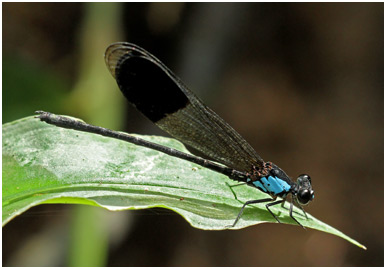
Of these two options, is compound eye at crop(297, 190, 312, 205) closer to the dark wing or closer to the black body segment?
the black body segment

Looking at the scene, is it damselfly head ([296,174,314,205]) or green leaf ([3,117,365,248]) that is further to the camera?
damselfly head ([296,174,314,205])

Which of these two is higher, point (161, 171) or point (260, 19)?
point (260, 19)

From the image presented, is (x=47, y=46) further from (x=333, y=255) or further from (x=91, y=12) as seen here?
(x=333, y=255)

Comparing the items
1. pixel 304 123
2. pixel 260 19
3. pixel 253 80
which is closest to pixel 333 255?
pixel 304 123

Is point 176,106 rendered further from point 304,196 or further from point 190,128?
point 304,196

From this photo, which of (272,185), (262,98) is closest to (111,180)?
(272,185)

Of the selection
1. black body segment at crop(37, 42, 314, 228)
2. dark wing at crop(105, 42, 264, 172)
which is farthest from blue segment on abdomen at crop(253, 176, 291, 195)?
dark wing at crop(105, 42, 264, 172)
